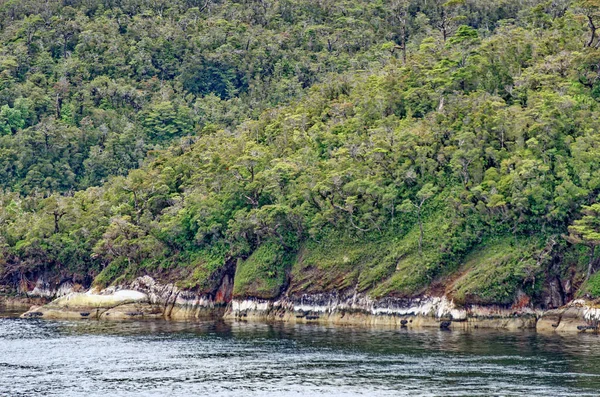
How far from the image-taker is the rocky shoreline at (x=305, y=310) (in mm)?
76863

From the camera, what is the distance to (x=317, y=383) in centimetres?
5653

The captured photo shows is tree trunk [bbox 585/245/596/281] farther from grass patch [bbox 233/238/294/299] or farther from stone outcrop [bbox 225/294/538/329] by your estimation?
grass patch [bbox 233/238/294/299]

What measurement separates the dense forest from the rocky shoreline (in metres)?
1.18

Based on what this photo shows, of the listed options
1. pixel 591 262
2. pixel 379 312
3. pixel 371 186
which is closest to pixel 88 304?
pixel 371 186

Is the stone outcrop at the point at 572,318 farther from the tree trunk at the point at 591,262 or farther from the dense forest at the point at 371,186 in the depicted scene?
the tree trunk at the point at 591,262

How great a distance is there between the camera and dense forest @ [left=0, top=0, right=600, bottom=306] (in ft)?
265

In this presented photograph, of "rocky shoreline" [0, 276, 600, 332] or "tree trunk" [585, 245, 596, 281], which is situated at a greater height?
"tree trunk" [585, 245, 596, 281]

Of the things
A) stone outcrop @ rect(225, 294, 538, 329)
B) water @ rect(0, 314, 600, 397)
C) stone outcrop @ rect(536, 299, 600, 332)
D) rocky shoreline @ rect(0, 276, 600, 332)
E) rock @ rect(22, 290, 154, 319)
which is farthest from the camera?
rock @ rect(22, 290, 154, 319)

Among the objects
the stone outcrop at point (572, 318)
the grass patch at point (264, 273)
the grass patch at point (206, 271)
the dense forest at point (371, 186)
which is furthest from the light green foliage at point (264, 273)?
the stone outcrop at point (572, 318)

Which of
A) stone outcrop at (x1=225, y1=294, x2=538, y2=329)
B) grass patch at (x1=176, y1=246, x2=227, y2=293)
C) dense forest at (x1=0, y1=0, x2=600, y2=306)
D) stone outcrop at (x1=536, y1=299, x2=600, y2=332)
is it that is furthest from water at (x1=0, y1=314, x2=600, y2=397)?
grass patch at (x1=176, y1=246, x2=227, y2=293)

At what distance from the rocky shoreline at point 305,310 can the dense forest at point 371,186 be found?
118 centimetres

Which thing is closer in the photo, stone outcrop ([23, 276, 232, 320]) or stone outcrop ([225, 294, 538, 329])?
stone outcrop ([225, 294, 538, 329])

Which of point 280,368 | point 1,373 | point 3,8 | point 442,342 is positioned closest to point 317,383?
point 280,368

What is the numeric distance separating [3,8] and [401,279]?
462ft
